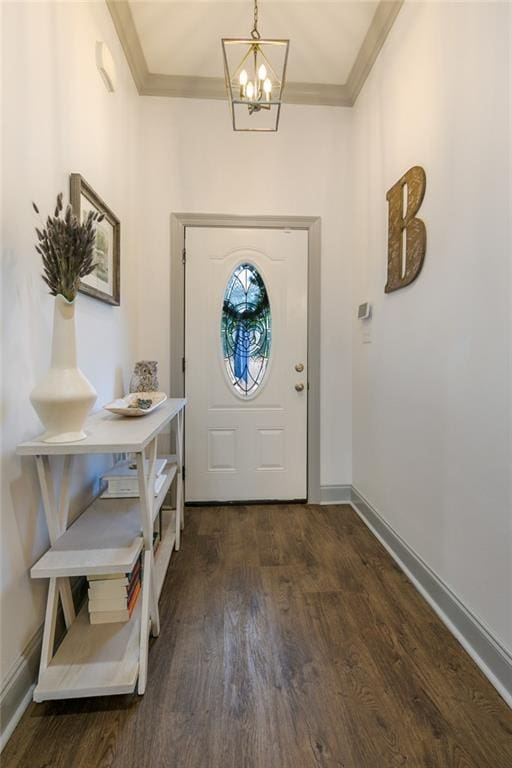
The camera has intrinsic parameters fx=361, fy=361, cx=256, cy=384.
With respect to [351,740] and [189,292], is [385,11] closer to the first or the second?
[189,292]

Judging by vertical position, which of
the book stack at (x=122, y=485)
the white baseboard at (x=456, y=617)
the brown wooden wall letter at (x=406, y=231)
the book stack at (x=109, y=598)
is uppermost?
the brown wooden wall letter at (x=406, y=231)

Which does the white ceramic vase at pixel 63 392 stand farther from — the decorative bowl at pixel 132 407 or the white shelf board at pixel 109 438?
the decorative bowl at pixel 132 407

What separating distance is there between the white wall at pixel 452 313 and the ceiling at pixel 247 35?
0.23 meters

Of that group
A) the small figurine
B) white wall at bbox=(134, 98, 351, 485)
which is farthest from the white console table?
white wall at bbox=(134, 98, 351, 485)

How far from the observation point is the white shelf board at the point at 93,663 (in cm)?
106

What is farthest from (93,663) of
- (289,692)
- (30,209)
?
(30,209)

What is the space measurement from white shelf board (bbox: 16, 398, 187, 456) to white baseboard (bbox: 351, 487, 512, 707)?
53.1 inches

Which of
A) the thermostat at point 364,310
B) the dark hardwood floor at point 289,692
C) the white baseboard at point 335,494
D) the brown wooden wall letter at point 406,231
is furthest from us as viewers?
the white baseboard at point 335,494

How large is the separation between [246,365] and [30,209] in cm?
167

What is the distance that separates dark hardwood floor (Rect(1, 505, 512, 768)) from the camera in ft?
3.28

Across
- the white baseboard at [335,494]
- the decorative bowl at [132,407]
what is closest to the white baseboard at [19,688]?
the decorative bowl at [132,407]

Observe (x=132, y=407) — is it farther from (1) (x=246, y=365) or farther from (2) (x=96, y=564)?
(1) (x=246, y=365)

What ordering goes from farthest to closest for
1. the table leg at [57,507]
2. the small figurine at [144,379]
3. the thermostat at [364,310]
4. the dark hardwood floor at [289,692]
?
the thermostat at [364,310]
the small figurine at [144,379]
the table leg at [57,507]
the dark hardwood floor at [289,692]

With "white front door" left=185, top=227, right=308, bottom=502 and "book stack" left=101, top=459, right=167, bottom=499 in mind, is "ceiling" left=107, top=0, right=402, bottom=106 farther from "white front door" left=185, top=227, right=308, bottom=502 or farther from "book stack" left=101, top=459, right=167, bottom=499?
"book stack" left=101, top=459, right=167, bottom=499
